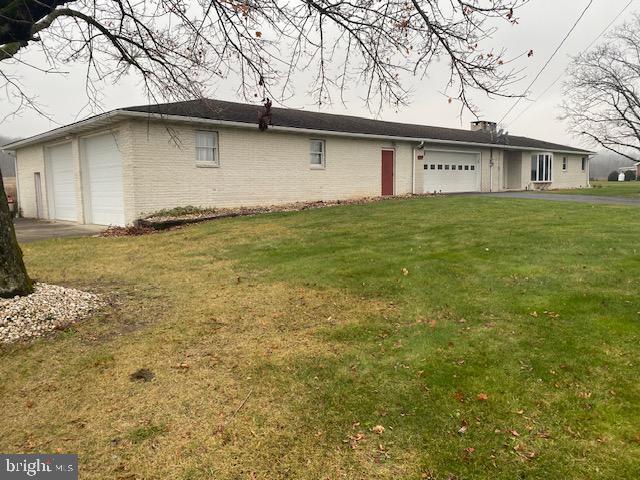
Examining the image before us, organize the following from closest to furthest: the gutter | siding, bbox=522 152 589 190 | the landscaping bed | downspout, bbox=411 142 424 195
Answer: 1. the landscaping bed
2. the gutter
3. downspout, bbox=411 142 424 195
4. siding, bbox=522 152 589 190

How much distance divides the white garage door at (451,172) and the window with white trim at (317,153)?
25.2ft

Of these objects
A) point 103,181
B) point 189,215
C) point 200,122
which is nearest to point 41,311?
point 189,215

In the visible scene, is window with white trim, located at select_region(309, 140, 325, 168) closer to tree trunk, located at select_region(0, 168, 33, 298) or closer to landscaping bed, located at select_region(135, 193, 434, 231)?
landscaping bed, located at select_region(135, 193, 434, 231)

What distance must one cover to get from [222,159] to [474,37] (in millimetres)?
13801

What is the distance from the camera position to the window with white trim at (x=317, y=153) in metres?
20.7

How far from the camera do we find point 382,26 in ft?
17.1

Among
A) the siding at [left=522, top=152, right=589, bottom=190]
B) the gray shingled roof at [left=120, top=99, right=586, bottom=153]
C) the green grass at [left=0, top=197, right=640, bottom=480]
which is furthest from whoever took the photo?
the siding at [left=522, top=152, right=589, bottom=190]

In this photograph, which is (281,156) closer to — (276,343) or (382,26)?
(382,26)

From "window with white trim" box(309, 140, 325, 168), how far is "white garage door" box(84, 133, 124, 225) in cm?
836

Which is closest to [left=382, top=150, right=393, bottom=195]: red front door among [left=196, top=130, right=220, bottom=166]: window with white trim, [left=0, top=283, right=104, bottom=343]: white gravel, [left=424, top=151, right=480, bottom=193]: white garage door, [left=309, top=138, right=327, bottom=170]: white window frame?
[left=424, top=151, right=480, bottom=193]: white garage door

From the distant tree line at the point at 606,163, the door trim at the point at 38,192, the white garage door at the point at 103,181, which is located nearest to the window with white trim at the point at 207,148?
the white garage door at the point at 103,181

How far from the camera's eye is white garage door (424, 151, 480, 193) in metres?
26.1

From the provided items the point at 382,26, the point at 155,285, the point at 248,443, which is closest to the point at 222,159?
the point at 155,285

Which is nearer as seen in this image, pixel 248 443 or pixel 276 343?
pixel 248 443
